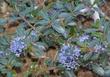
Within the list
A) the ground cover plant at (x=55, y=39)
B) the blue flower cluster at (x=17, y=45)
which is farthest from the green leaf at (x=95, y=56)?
the blue flower cluster at (x=17, y=45)

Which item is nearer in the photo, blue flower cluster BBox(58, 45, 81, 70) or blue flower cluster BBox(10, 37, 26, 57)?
blue flower cluster BBox(58, 45, 81, 70)

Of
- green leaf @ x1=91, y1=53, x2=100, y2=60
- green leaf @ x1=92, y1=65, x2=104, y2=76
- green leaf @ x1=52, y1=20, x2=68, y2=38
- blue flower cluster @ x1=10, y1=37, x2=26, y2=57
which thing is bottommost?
green leaf @ x1=92, y1=65, x2=104, y2=76

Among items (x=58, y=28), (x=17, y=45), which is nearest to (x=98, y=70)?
(x=58, y=28)

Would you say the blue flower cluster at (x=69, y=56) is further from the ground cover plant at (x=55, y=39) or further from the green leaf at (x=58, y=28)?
the green leaf at (x=58, y=28)

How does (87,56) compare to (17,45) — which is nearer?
(87,56)

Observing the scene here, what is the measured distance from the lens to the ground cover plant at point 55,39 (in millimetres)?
1781

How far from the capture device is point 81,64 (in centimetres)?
186

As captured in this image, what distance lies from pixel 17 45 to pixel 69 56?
30cm

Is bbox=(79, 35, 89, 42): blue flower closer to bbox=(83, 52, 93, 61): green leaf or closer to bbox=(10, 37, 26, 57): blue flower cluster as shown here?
bbox=(83, 52, 93, 61): green leaf

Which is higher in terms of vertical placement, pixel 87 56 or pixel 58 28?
pixel 58 28

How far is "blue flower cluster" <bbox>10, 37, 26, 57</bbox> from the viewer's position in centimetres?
186

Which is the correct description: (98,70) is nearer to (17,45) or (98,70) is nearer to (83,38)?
(83,38)

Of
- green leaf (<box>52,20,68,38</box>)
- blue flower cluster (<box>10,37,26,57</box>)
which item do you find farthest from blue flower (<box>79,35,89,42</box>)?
blue flower cluster (<box>10,37,26,57</box>)

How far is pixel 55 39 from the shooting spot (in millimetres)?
→ 2004
